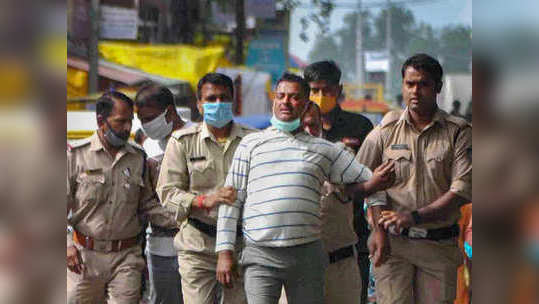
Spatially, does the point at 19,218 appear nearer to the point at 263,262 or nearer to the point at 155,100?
the point at 263,262

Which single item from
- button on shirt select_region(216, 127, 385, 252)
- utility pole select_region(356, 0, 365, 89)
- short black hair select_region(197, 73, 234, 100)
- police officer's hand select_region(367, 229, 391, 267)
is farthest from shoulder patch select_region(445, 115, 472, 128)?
utility pole select_region(356, 0, 365, 89)

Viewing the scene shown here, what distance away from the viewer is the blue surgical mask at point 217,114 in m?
4.18

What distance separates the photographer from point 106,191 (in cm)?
433

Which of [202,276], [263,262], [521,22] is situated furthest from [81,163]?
[521,22]

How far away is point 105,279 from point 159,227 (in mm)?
459

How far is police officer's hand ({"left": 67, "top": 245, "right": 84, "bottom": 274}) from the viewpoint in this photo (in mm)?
4184

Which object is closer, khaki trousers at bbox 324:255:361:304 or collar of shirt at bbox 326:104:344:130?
khaki trousers at bbox 324:255:361:304

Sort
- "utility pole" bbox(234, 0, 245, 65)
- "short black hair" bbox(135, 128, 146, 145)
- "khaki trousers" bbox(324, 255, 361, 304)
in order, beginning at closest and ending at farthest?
1. "khaki trousers" bbox(324, 255, 361, 304)
2. "short black hair" bbox(135, 128, 146, 145)
3. "utility pole" bbox(234, 0, 245, 65)

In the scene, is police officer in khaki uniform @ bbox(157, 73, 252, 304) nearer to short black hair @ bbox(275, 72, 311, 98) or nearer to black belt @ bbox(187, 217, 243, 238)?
black belt @ bbox(187, 217, 243, 238)

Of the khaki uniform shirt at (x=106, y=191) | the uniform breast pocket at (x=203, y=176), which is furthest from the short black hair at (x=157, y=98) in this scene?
the uniform breast pocket at (x=203, y=176)

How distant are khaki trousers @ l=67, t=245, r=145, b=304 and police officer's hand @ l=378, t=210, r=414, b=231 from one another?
1.54 meters

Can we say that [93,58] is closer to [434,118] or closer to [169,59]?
[169,59]

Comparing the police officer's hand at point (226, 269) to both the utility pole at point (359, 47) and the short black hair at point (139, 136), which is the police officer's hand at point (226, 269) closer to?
the short black hair at point (139, 136)

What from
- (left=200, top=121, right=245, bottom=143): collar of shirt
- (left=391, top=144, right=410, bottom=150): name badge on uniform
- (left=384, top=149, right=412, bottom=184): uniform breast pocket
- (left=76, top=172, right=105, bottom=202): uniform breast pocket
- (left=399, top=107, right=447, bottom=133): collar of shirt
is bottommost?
(left=76, top=172, right=105, bottom=202): uniform breast pocket
